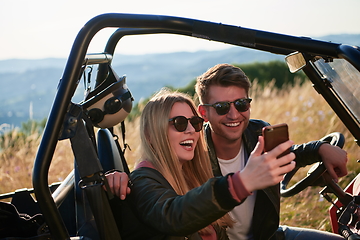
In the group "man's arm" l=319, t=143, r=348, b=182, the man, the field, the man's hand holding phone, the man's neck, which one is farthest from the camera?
the field

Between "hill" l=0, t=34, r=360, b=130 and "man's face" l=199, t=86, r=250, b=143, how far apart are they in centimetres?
231

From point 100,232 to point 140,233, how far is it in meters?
0.20

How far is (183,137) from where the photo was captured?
190 cm

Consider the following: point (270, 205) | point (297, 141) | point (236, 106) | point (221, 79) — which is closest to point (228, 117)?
point (236, 106)

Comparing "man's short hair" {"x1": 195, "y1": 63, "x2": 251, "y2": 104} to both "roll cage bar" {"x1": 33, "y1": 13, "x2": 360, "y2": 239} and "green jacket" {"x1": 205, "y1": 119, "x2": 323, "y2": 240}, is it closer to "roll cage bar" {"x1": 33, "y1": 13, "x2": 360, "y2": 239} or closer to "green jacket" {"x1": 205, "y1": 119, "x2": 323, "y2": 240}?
"green jacket" {"x1": 205, "y1": 119, "x2": 323, "y2": 240}

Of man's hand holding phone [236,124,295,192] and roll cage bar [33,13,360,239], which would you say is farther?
roll cage bar [33,13,360,239]

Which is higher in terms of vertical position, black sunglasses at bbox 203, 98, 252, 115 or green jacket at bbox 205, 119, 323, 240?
black sunglasses at bbox 203, 98, 252, 115

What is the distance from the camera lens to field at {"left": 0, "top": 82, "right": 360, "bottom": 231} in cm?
399

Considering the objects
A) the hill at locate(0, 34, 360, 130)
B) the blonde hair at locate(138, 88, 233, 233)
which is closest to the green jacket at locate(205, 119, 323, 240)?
the blonde hair at locate(138, 88, 233, 233)

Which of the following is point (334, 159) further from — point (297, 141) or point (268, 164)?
point (297, 141)

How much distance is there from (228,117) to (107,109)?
0.88 m

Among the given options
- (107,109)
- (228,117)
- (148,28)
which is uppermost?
(148,28)

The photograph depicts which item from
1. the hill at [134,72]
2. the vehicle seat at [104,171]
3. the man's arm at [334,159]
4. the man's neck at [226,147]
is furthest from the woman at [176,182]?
the hill at [134,72]

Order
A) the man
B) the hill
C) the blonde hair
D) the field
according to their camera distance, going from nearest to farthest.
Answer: the blonde hair < the man < the field < the hill
